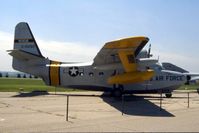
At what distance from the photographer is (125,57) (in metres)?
21.5

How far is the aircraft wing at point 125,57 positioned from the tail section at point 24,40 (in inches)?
267

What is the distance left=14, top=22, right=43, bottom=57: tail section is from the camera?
97.6 ft

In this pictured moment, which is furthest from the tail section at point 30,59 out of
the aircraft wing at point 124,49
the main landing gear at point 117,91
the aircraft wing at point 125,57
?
the aircraft wing at point 124,49

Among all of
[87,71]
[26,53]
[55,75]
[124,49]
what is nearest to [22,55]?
[26,53]

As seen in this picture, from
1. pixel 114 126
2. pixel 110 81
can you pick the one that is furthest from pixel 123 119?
pixel 110 81

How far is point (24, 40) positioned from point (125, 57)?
39.5 feet

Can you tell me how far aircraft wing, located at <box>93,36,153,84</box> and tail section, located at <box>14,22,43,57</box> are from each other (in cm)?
677

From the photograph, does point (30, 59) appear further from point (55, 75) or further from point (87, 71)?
point (87, 71)

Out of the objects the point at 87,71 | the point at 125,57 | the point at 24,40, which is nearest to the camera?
the point at 125,57

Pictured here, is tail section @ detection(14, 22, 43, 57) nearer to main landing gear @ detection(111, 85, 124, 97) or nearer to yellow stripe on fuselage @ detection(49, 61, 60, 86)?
yellow stripe on fuselage @ detection(49, 61, 60, 86)

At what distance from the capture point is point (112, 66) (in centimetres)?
2600

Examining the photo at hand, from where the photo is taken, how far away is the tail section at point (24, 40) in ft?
97.6

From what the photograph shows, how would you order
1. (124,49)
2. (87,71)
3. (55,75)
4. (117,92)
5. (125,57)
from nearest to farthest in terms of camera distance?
(124,49), (125,57), (117,92), (87,71), (55,75)

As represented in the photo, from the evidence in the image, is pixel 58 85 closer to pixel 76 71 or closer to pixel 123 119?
pixel 76 71
